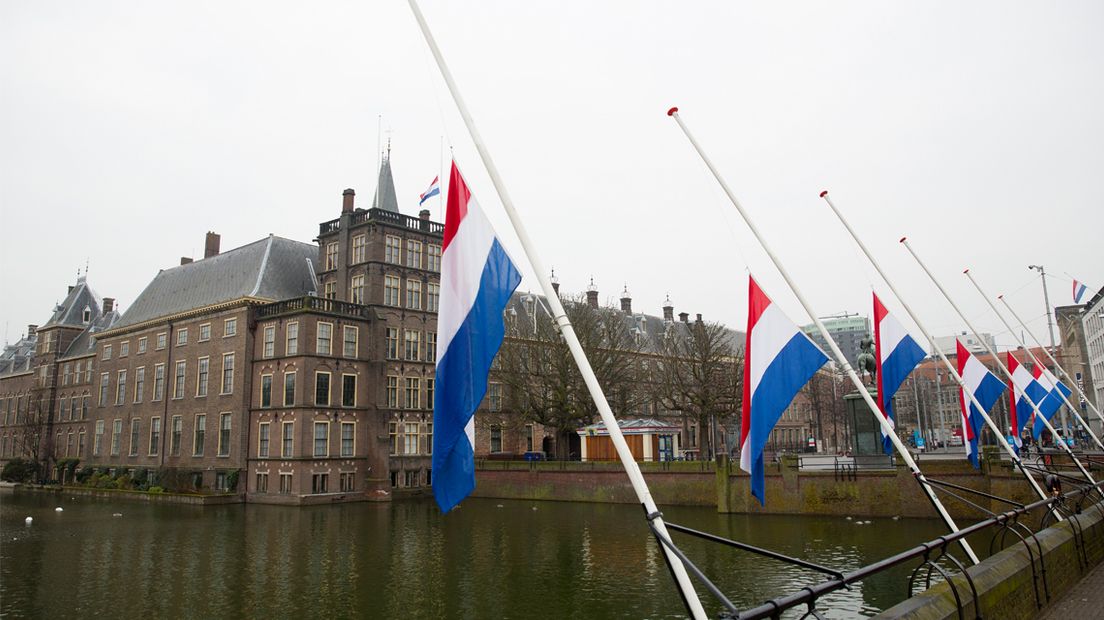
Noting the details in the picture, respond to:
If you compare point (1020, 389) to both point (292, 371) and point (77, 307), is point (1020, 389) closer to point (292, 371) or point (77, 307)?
point (292, 371)

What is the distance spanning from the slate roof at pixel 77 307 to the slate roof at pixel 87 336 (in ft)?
6.72

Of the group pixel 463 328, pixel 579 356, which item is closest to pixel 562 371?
pixel 463 328

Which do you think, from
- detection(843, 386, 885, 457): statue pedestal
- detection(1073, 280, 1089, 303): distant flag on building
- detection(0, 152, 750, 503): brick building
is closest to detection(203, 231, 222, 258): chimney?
detection(0, 152, 750, 503): brick building

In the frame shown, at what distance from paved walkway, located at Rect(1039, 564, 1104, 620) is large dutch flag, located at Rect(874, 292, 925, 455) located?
4530mm

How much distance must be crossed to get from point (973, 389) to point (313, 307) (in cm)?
4111

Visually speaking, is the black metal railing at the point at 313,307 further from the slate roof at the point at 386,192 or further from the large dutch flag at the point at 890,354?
the large dutch flag at the point at 890,354

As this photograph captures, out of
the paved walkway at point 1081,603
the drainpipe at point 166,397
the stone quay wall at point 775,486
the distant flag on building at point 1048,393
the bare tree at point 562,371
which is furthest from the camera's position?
the drainpipe at point 166,397

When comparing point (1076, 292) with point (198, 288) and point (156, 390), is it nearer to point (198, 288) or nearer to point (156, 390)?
point (198, 288)

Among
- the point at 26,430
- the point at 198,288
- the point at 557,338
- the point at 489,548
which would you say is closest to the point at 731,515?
the point at 489,548

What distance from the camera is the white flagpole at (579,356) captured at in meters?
6.39

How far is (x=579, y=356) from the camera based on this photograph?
7.34 meters

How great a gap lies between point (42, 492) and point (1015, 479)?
72367 millimetres

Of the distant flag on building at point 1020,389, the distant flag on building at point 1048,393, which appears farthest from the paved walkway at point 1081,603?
the distant flag on building at point 1048,393

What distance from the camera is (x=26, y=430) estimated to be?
77.1 metres
